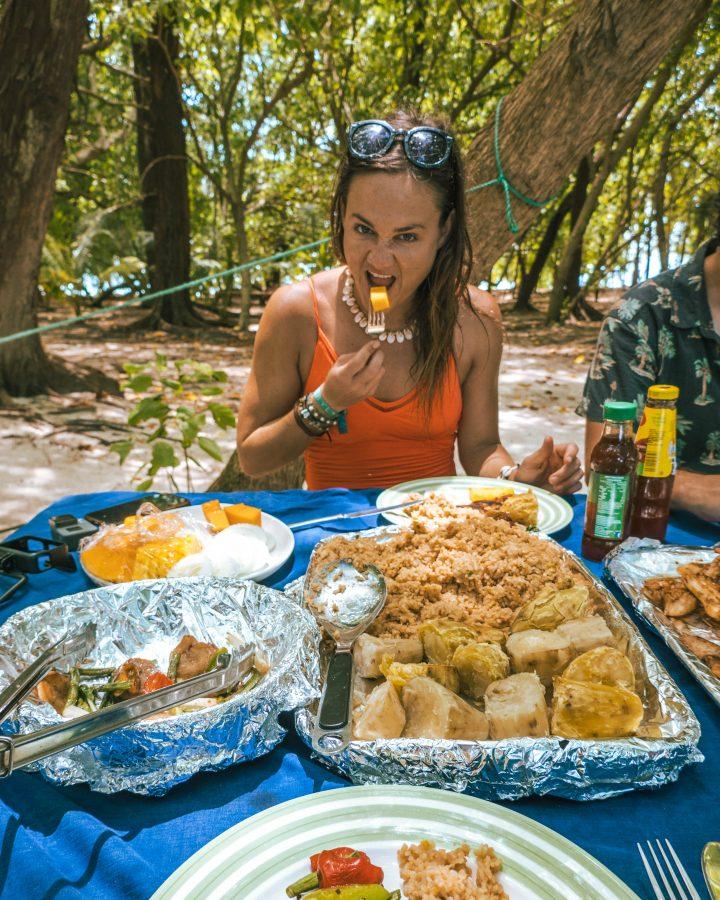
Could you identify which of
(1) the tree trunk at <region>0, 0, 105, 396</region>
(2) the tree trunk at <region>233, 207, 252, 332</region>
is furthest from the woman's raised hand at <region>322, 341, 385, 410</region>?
(2) the tree trunk at <region>233, 207, 252, 332</region>

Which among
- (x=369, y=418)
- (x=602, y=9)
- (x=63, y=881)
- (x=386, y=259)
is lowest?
(x=63, y=881)

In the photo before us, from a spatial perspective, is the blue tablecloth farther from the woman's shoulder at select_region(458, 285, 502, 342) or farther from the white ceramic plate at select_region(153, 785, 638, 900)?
the woman's shoulder at select_region(458, 285, 502, 342)

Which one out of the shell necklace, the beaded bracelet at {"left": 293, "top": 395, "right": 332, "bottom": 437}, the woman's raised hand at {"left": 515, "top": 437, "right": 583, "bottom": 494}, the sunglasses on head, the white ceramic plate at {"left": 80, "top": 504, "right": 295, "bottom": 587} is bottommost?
the white ceramic plate at {"left": 80, "top": 504, "right": 295, "bottom": 587}

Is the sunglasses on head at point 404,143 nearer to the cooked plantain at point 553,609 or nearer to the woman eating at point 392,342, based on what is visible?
the woman eating at point 392,342

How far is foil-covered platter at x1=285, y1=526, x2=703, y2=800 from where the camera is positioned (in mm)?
1001

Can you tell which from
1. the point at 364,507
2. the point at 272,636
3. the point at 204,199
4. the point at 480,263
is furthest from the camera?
the point at 204,199

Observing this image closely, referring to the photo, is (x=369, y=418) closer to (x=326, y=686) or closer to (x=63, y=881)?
(x=326, y=686)

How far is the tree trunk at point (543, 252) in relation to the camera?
14.9 metres

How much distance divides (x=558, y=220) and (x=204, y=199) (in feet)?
28.4

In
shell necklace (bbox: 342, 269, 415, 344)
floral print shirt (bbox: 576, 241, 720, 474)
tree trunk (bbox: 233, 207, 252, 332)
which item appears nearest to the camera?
floral print shirt (bbox: 576, 241, 720, 474)

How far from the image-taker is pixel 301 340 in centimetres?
269

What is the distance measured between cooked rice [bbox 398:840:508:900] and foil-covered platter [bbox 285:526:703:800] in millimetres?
133

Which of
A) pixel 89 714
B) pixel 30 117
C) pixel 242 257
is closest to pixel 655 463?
pixel 89 714

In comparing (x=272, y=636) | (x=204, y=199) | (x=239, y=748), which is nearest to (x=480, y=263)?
(x=272, y=636)
